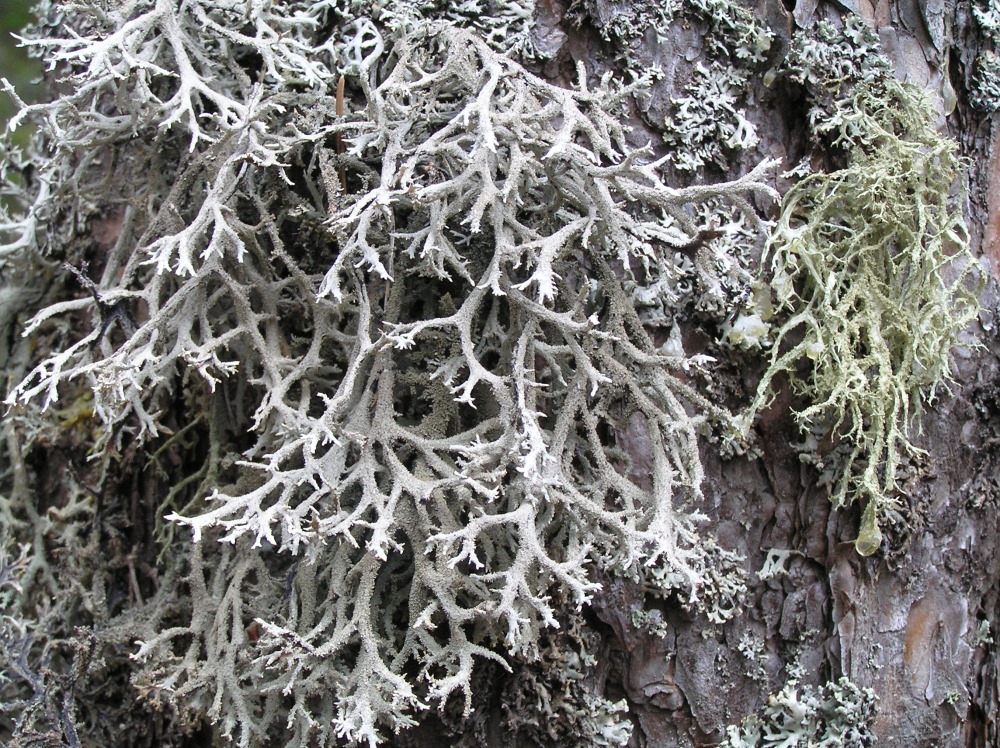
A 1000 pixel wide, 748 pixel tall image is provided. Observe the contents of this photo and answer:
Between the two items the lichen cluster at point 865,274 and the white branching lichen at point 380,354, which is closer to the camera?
the white branching lichen at point 380,354

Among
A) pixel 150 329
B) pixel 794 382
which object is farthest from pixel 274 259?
pixel 794 382

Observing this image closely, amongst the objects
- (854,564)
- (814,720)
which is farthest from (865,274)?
(814,720)

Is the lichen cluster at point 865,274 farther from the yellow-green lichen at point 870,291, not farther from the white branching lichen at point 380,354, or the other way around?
the white branching lichen at point 380,354

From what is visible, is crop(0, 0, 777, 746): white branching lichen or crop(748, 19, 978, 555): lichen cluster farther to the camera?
crop(748, 19, 978, 555): lichen cluster

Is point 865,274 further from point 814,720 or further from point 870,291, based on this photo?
point 814,720

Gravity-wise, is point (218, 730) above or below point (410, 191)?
below

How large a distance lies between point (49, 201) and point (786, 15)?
1557mm

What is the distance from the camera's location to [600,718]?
1.44 meters

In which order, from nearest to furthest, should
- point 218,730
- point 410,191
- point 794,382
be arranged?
point 410,191
point 218,730
point 794,382

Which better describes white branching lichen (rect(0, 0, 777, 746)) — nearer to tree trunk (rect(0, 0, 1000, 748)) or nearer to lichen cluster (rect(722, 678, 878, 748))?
tree trunk (rect(0, 0, 1000, 748))

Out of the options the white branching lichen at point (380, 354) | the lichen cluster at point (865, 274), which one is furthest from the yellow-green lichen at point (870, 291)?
the white branching lichen at point (380, 354)

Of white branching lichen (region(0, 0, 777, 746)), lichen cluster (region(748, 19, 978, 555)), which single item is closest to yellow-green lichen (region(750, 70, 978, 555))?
lichen cluster (region(748, 19, 978, 555))

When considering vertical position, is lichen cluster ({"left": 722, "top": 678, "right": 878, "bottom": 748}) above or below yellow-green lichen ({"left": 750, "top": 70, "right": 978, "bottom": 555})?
below

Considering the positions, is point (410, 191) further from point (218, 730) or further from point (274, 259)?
point (218, 730)
